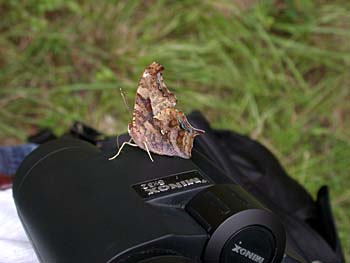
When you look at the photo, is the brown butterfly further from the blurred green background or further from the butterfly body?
the blurred green background

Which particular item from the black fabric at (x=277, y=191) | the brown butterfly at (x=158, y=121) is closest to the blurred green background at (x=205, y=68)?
the black fabric at (x=277, y=191)

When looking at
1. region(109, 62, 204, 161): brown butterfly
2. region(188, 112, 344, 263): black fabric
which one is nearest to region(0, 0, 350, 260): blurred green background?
region(188, 112, 344, 263): black fabric

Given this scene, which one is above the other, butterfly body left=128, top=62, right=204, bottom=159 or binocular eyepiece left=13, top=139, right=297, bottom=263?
butterfly body left=128, top=62, right=204, bottom=159

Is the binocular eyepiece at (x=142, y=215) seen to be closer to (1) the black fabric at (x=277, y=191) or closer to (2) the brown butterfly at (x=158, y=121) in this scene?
(2) the brown butterfly at (x=158, y=121)

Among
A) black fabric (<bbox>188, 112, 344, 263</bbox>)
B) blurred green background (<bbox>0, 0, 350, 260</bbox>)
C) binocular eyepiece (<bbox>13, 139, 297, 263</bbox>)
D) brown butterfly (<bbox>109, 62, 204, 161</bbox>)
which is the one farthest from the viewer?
blurred green background (<bbox>0, 0, 350, 260</bbox>)

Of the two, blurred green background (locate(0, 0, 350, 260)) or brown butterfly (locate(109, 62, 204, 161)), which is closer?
brown butterfly (locate(109, 62, 204, 161))

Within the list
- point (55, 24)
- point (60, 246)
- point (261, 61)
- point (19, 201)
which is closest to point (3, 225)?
point (19, 201)

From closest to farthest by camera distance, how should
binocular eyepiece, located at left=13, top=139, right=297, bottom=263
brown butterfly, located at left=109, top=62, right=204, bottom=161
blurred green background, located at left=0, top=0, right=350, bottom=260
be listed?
1. binocular eyepiece, located at left=13, top=139, right=297, bottom=263
2. brown butterfly, located at left=109, top=62, right=204, bottom=161
3. blurred green background, located at left=0, top=0, right=350, bottom=260
